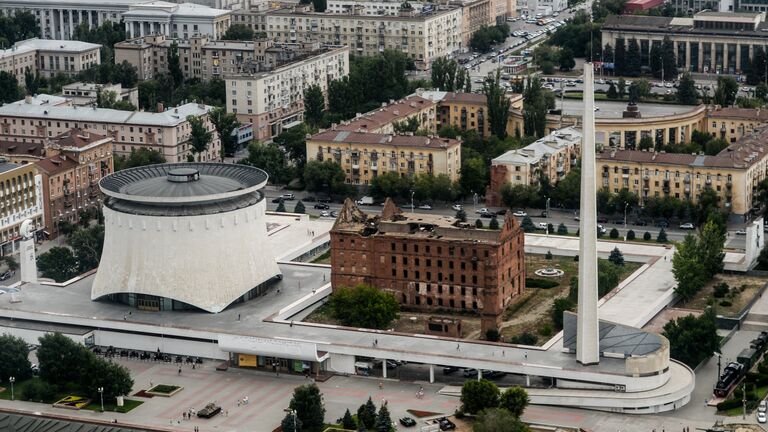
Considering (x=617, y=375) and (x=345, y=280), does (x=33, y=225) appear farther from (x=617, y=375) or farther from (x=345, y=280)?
(x=617, y=375)

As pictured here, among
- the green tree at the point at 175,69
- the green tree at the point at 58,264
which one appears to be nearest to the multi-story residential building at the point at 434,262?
the green tree at the point at 58,264

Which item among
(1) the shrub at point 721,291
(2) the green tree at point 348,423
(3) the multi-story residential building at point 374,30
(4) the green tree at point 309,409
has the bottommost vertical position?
(2) the green tree at point 348,423

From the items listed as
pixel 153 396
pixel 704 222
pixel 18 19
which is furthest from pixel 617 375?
pixel 18 19

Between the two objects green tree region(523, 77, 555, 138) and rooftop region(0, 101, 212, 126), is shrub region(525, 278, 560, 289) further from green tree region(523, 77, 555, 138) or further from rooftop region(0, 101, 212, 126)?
rooftop region(0, 101, 212, 126)

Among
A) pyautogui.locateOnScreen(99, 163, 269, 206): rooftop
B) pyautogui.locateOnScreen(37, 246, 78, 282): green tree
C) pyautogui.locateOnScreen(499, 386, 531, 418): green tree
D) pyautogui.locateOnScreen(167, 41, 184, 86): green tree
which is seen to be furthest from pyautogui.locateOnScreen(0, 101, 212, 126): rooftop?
pyautogui.locateOnScreen(499, 386, 531, 418): green tree

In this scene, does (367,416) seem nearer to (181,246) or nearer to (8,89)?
(181,246)

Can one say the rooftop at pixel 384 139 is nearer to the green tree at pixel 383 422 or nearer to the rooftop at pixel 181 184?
the rooftop at pixel 181 184

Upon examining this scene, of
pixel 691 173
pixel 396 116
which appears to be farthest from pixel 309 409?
pixel 396 116
